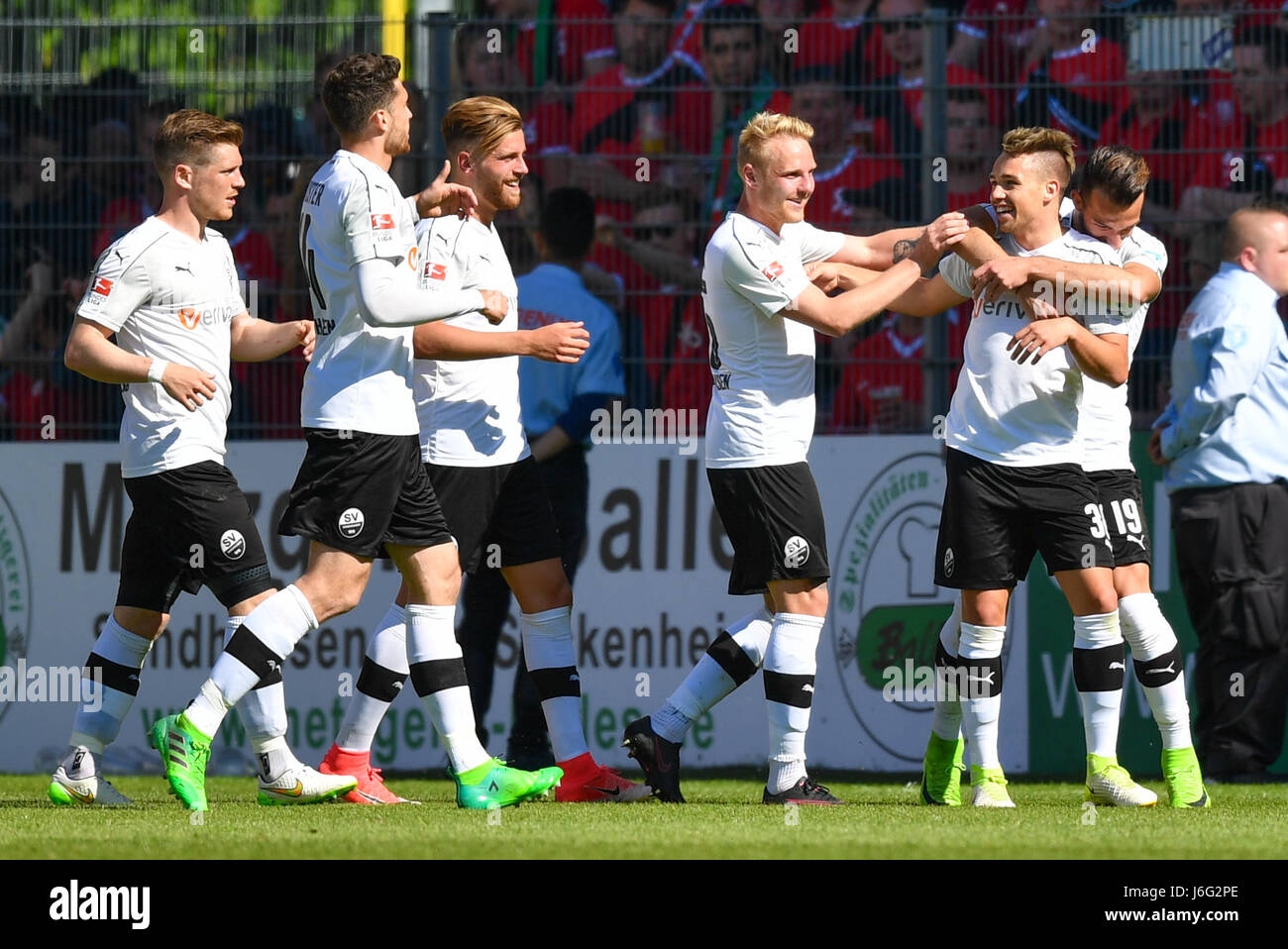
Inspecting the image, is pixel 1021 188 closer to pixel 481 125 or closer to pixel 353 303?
pixel 481 125

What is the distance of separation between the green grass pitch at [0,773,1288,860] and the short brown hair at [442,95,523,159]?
2.32 m

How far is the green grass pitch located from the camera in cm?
527

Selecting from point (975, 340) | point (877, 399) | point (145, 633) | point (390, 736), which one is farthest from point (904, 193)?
point (145, 633)

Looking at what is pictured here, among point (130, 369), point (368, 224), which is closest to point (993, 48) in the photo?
point (368, 224)

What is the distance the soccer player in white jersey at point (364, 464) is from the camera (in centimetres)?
613

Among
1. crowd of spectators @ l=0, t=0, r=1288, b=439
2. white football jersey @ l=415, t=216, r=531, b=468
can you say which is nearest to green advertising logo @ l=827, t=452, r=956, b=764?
crowd of spectators @ l=0, t=0, r=1288, b=439

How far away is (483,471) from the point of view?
685 cm

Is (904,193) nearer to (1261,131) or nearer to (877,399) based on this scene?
(877,399)

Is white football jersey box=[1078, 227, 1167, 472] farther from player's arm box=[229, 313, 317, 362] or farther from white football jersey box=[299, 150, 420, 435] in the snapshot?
player's arm box=[229, 313, 317, 362]

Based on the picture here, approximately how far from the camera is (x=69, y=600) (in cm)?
923

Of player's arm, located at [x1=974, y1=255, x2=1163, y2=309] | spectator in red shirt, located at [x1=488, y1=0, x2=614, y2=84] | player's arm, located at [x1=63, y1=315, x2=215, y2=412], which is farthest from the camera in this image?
spectator in red shirt, located at [x1=488, y1=0, x2=614, y2=84]

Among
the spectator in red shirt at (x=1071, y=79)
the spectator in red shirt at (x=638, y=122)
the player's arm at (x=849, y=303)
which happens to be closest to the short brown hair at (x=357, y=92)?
the player's arm at (x=849, y=303)

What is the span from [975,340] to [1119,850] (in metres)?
2.13
